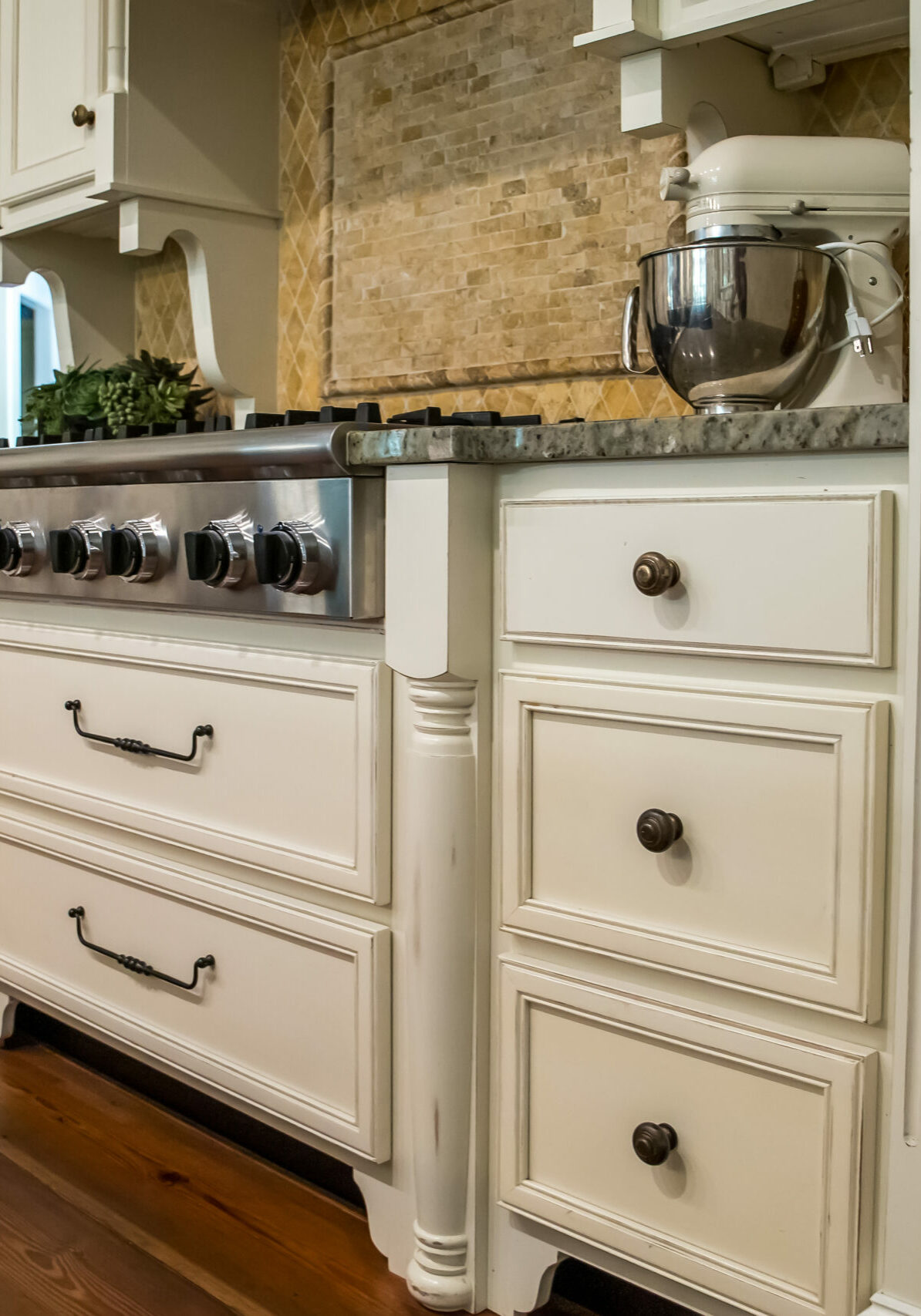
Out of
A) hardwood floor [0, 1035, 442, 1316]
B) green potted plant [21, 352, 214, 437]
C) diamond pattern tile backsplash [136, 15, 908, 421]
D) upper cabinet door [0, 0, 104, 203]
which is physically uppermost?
upper cabinet door [0, 0, 104, 203]

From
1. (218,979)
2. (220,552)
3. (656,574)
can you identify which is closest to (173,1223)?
(218,979)

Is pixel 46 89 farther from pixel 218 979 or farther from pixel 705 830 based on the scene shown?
pixel 705 830

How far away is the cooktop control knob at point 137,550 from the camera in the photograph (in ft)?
4.62

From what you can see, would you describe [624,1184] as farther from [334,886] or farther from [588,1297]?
[334,886]

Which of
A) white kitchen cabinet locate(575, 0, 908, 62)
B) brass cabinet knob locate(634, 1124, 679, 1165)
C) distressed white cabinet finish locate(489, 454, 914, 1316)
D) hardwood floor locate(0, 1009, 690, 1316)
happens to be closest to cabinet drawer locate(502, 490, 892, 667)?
distressed white cabinet finish locate(489, 454, 914, 1316)

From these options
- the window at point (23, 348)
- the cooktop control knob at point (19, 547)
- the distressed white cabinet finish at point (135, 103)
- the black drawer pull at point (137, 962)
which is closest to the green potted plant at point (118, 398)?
the distressed white cabinet finish at point (135, 103)

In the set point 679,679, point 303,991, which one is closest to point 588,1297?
point 303,991

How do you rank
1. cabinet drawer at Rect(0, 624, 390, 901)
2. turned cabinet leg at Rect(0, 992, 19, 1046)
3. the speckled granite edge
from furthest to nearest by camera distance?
turned cabinet leg at Rect(0, 992, 19, 1046)
cabinet drawer at Rect(0, 624, 390, 901)
the speckled granite edge

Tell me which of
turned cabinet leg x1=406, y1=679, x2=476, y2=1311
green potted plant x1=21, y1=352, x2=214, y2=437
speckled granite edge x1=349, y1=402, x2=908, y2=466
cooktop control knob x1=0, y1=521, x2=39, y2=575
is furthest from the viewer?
green potted plant x1=21, y1=352, x2=214, y2=437

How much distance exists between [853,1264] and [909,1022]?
0.63ft

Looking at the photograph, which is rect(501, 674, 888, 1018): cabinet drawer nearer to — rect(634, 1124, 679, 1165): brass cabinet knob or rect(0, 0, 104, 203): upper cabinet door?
rect(634, 1124, 679, 1165): brass cabinet knob

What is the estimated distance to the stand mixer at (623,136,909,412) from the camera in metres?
1.14

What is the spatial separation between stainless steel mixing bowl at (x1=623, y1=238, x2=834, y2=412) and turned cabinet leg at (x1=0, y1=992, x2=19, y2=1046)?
1.32m

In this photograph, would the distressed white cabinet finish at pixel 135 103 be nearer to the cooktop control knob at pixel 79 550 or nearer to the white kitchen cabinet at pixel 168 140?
the white kitchen cabinet at pixel 168 140
